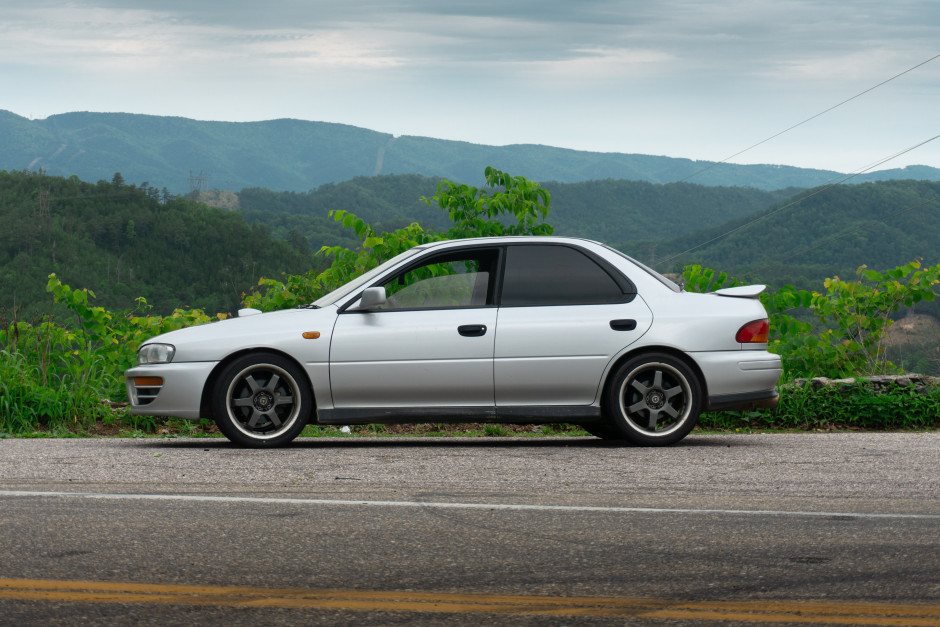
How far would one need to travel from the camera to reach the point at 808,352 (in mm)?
11406

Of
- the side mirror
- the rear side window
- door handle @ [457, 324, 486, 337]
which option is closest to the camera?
the side mirror

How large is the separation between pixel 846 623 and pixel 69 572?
9.03 feet

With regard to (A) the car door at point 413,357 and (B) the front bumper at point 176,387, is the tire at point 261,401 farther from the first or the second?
(A) the car door at point 413,357

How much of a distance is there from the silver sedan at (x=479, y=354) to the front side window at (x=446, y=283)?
0.01 metres

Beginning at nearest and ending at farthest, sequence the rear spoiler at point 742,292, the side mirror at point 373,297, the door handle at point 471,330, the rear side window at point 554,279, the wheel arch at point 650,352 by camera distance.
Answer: the side mirror at point 373,297
the door handle at point 471,330
the wheel arch at point 650,352
the rear side window at point 554,279
the rear spoiler at point 742,292

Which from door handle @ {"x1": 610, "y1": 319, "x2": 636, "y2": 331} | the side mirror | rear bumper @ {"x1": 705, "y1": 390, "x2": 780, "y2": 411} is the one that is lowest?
rear bumper @ {"x1": 705, "y1": 390, "x2": 780, "y2": 411}

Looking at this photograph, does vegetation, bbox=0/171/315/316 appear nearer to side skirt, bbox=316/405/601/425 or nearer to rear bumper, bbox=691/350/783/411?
side skirt, bbox=316/405/601/425

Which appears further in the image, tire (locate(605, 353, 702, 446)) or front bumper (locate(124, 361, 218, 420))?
tire (locate(605, 353, 702, 446))

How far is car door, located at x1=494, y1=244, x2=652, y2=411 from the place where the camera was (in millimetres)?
7984

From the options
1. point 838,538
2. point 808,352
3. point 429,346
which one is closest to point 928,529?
point 838,538

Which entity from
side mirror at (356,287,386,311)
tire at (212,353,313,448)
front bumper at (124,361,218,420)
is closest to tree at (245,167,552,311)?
front bumper at (124,361,218,420)

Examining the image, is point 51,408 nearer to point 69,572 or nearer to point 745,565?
point 69,572

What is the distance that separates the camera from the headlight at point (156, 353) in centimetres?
799

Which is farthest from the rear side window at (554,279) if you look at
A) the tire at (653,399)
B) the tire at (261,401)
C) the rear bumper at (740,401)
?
the tire at (261,401)
